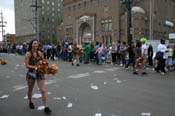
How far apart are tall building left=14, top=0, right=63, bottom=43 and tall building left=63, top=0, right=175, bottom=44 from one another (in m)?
24.7

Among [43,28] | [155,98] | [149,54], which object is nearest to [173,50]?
[149,54]

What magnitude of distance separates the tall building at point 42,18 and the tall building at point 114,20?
974 inches

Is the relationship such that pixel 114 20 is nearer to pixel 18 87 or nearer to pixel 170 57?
pixel 170 57

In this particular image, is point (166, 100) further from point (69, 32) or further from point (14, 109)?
point (69, 32)

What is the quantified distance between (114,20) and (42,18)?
56622mm

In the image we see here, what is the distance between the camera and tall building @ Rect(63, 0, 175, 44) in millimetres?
78375

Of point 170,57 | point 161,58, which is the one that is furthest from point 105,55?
point 161,58

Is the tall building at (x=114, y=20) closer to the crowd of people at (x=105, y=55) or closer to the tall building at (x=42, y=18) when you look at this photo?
the tall building at (x=42, y=18)

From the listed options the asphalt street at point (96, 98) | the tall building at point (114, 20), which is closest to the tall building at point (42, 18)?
the tall building at point (114, 20)

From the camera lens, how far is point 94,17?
89812 mm

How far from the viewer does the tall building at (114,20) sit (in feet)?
257

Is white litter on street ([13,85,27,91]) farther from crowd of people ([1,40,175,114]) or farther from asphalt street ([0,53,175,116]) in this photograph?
crowd of people ([1,40,175,114])

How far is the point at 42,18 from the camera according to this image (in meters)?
135

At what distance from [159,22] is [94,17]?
15.9 meters
